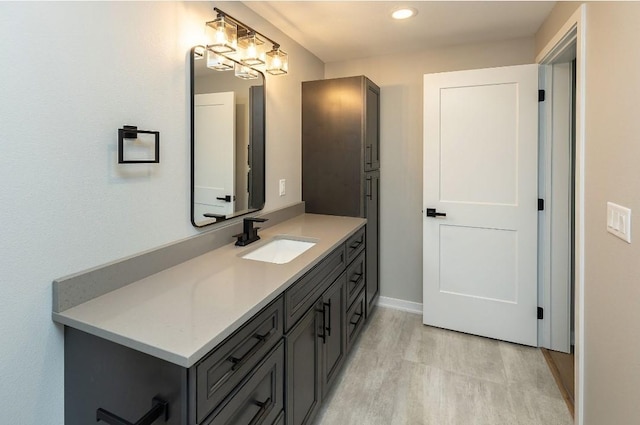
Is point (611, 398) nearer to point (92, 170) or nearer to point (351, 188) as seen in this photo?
point (351, 188)

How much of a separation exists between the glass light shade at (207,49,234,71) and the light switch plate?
6.08ft

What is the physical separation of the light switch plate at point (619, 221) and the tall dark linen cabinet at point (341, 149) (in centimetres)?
162

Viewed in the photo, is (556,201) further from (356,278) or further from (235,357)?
(235,357)

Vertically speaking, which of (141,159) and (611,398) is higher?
(141,159)

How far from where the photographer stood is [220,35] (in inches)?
68.0

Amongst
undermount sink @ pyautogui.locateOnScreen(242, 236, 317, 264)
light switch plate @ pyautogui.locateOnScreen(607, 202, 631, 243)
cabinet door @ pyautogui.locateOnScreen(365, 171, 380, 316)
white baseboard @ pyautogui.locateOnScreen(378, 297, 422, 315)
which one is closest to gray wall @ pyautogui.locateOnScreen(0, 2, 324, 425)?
undermount sink @ pyautogui.locateOnScreen(242, 236, 317, 264)

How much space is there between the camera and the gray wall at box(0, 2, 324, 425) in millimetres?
1047

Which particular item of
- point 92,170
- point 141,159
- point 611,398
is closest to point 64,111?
point 92,170

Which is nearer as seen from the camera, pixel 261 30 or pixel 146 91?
pixel 146 91

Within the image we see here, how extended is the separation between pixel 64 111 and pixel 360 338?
2344 mm

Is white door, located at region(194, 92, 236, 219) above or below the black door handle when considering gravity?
above

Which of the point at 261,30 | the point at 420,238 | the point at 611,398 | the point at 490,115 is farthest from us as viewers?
the point at 420,238

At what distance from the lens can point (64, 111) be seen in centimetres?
117

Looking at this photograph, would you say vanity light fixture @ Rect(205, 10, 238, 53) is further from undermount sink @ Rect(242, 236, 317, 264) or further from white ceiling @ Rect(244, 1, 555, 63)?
undermount sink @ Rect(242, 236, 317, 264)
